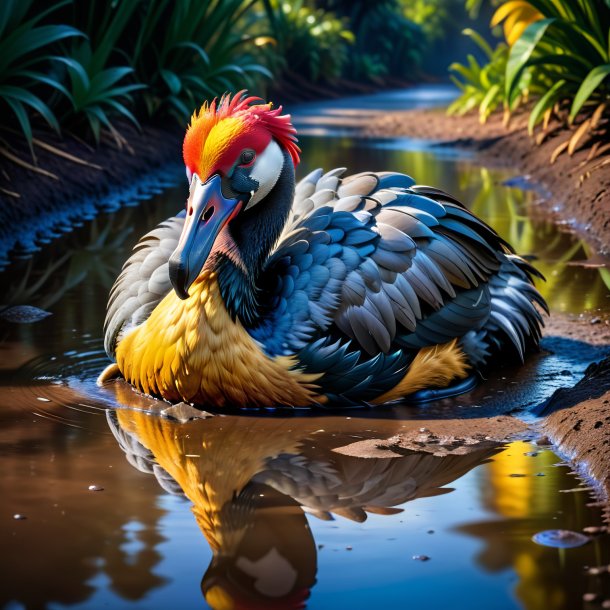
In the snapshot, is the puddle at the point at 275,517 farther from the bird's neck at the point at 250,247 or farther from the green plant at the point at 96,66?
the green plant at the point at 96,66

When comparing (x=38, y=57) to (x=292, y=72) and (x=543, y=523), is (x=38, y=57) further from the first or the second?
(x=292, y=72)

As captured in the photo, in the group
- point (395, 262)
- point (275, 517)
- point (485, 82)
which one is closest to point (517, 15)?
point (485, 82)

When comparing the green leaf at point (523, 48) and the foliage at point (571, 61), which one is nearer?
the green leaf at point (523, 48)

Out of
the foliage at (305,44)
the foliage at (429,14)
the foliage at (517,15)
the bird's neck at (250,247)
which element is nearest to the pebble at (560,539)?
the bird's neck at (250,247)

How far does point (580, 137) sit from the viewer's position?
10.4 m

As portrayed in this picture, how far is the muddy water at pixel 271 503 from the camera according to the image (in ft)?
11.5

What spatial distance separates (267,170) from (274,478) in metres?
1.42

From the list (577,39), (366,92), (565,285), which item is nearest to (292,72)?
(366,92)

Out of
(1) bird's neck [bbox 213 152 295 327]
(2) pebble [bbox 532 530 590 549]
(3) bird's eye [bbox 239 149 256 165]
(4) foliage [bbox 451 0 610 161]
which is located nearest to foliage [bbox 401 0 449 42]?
(4) foliage [bbox 451 0 610 161]

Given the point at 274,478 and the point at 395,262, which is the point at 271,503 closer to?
the point at 274,478

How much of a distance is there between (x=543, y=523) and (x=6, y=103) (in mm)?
6623

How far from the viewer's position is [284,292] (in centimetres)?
521

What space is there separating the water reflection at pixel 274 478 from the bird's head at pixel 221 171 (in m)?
0.61

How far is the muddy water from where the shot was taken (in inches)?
139
